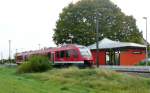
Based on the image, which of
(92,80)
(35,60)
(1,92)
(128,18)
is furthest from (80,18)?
(1,92)

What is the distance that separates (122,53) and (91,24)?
20310mm

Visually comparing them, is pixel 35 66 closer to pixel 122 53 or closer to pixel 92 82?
pixel 92 82

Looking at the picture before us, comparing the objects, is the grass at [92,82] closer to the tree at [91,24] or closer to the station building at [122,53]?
the station building at [122,53]

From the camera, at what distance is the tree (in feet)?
267

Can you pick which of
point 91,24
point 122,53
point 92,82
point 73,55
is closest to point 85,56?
point 73,55

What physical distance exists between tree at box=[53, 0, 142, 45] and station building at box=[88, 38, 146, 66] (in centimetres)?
1402

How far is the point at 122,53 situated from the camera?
6247cm

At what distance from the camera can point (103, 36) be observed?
83.8m

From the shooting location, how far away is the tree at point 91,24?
267ft

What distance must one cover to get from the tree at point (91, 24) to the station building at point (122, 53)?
14019 millimetres

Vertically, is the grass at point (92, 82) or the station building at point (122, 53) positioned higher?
the station building at point (122, 53)

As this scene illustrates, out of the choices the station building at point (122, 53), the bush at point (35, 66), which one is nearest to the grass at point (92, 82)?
the bush at point (35, 66)

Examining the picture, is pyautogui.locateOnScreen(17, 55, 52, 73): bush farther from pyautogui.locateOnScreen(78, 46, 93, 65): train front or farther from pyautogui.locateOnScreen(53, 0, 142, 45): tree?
pyautogui.locateOnScreen(53, 0, 142, 45): tree

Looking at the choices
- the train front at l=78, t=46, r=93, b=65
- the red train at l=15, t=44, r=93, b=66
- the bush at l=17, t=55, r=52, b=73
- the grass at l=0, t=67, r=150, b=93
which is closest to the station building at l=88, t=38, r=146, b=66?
the red train at l=15, t=44, r=93, b=66
